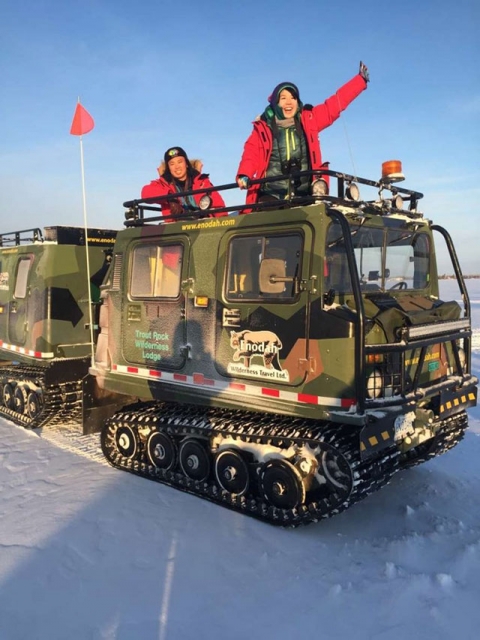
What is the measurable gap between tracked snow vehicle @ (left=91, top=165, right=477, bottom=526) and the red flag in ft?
3.77

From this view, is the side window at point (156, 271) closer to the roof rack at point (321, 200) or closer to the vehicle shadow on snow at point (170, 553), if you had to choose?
the roof rack at point (321, 200)

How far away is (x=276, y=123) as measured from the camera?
615 cm

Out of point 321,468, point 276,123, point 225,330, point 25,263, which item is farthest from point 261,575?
point 25,263

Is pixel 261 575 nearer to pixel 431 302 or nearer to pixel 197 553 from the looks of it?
pixel 197 553

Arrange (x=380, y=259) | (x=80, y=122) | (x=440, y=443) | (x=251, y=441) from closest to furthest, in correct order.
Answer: (x=251, y=441) < (x=380, y=259) < (x=440, y=443) < (x=80, y=122)

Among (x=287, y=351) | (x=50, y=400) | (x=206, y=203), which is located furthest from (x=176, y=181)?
(x=50, y=400)

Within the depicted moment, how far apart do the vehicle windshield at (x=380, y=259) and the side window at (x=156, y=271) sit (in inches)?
72.1

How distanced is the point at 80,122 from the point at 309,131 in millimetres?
2857

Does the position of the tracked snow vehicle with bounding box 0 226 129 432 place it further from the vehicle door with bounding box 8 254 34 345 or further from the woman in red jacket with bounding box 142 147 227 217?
the woman in red jacket with bounding box 142 147 227 217

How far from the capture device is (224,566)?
4312 millimetres

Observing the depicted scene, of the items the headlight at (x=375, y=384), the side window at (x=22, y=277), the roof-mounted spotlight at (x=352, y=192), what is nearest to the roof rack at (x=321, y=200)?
the roof-mounted spotlight at (x=352, y=192)

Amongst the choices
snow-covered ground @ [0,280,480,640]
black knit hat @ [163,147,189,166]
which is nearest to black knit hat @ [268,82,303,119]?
black knit hat @ [163,147,189,166]

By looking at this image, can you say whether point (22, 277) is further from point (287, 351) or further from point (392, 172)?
point (392, 172)

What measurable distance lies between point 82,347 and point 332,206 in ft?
16.4
